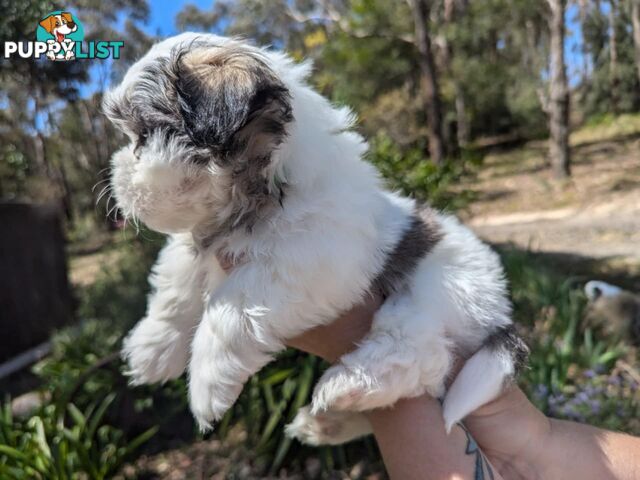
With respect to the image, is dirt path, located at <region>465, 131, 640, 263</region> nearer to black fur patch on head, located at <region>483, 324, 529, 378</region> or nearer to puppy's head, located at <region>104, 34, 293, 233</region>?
black fur patch on head, located at <region>483, 324, 529, 378</region>

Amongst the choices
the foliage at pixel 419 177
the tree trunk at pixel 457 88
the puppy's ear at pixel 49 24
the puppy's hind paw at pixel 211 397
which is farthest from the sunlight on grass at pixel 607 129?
the puppy's hind paw at pixel 211 397

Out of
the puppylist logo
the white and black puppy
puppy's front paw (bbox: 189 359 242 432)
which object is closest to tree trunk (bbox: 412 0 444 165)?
the puppylist logo

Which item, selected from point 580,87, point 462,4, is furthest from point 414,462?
point 580,87

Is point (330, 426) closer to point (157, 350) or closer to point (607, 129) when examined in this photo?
point (157, 350)

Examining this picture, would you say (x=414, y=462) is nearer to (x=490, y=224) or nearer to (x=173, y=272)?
(x=173, y=272)

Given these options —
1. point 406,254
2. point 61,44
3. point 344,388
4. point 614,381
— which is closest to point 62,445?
point 344,388

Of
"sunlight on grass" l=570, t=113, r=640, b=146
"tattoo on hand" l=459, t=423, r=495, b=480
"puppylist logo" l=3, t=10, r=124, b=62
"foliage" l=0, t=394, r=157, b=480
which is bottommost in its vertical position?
"sunlight on grass" l=570, t=113, r=640, b=146

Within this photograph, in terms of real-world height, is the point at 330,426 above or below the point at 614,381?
above
